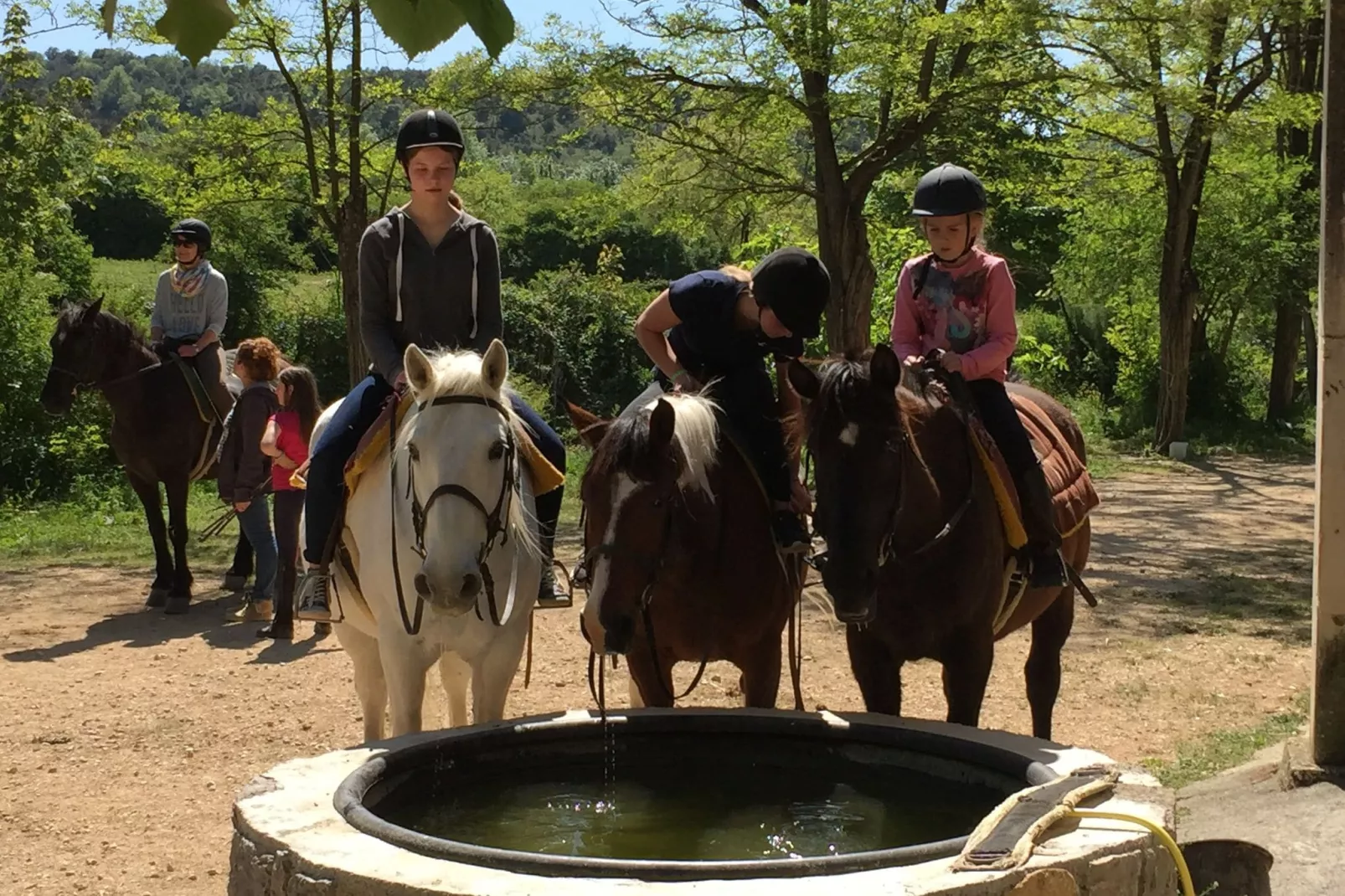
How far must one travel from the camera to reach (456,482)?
14.0ft

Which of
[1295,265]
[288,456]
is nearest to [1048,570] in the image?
[288,456]

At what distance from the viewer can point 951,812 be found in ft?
10.9

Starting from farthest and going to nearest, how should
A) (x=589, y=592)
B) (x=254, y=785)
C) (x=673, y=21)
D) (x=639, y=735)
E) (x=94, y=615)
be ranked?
(x=673, y=21)
(x=94, y=615)
(x=589, y=592)
(x=639, y=735)
(x=254, y=785)

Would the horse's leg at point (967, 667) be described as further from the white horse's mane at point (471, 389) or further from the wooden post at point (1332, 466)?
the wooden post at point (1332, 466)

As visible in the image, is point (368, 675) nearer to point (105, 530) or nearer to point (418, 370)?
point (418, 370)

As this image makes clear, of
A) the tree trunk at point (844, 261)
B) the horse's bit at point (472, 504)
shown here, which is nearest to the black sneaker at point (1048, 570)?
the horse's bit at point (472, 504)

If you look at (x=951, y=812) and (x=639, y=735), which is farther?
(x=639, y=735)

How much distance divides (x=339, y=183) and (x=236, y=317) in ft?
30.8

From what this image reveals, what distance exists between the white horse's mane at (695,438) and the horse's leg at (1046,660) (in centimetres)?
217

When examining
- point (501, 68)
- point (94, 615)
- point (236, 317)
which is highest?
point (501, 68)

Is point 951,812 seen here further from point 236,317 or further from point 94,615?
point 236,317

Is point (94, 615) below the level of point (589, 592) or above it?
below

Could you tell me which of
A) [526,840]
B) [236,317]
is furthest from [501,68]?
[526,840]

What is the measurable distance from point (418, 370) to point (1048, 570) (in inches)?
89.0
